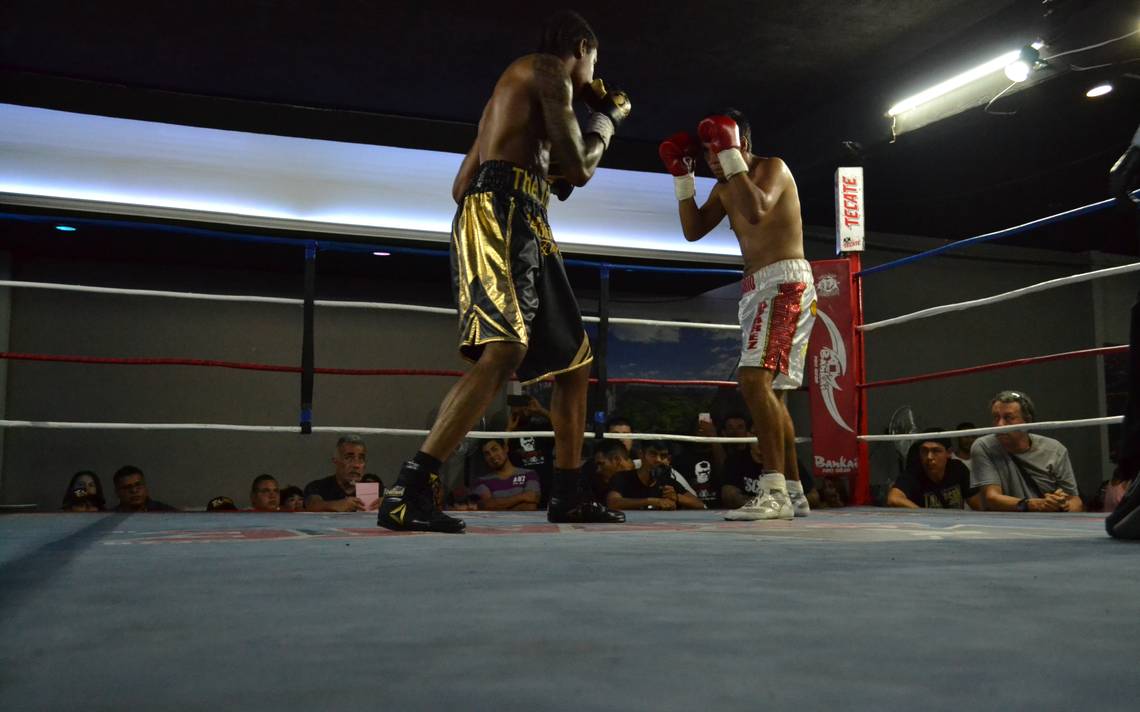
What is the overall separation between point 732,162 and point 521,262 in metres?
0.92

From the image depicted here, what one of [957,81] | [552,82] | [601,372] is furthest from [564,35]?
[957,81]

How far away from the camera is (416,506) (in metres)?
1.70

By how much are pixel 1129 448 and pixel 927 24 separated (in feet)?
10.9

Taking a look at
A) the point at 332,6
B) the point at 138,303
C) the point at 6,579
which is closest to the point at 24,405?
the point at 138,303

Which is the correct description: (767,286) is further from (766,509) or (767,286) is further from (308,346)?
(308,346)

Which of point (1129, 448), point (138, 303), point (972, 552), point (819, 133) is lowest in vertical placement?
point (972, 552)

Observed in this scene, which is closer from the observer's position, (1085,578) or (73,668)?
(73,668)

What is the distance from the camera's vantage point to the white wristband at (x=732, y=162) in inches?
100.0

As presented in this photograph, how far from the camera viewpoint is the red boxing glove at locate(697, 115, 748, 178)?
254 cm

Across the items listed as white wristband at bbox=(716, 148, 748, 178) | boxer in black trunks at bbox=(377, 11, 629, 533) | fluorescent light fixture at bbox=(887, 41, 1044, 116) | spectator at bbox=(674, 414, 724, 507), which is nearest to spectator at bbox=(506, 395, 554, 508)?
spectator at bbox=(674, 414, 724, 507)

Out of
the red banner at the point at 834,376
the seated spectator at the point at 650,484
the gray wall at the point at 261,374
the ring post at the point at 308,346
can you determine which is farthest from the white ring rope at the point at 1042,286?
the gray wall at the point at 261,374

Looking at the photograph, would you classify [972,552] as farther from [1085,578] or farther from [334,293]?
[334,293]

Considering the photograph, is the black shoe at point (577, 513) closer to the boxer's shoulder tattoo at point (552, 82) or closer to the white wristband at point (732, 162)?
the boxer's shoulder tattoo at point (552, 82)

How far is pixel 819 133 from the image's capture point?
5156 millimetres
